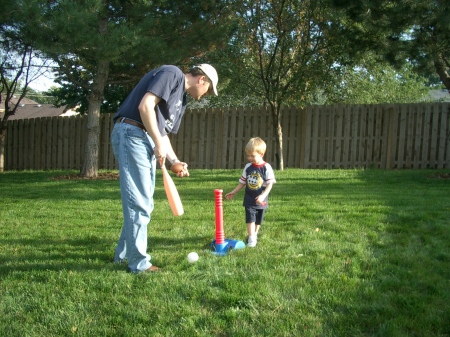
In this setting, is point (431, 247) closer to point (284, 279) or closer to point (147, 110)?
point (284, 279)

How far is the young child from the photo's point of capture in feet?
16.9

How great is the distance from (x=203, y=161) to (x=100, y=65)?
14.7ft

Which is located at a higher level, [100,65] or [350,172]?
[100,65]

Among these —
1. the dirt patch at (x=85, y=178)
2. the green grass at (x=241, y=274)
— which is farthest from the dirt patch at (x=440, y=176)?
the dirt patch at (x=85, y=178)

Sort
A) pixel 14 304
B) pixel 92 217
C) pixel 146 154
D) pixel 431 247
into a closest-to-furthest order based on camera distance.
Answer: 1. pixel 14 304
2. pixel 146 154
3. pixel 431 247
4. pixel 92 217

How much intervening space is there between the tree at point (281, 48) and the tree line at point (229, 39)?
3 cm

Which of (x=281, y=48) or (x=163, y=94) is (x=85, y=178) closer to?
(x=281, y=48)

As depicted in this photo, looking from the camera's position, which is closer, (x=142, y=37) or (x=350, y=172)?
(x=142, y=37)

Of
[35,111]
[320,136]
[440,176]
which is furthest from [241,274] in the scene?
[35,111]

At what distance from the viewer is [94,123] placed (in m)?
12.8

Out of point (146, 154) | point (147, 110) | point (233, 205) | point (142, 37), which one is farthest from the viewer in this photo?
point (142, 37)

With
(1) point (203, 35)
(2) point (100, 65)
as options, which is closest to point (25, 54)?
(2) point (100, 65)

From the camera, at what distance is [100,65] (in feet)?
41.7

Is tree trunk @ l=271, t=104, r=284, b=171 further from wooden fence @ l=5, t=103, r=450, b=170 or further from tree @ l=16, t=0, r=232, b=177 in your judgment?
tree @ l=16, t=0, r=232, b=177
